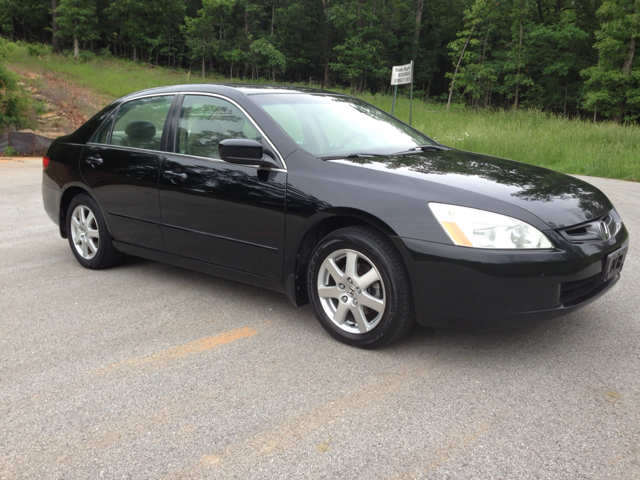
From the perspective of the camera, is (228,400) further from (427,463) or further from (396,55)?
(396,55)

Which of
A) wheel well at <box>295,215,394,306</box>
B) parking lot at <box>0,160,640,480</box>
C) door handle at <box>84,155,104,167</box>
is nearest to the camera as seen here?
parking lot at <box>0,160,640,480</box>

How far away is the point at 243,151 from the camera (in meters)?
3.51

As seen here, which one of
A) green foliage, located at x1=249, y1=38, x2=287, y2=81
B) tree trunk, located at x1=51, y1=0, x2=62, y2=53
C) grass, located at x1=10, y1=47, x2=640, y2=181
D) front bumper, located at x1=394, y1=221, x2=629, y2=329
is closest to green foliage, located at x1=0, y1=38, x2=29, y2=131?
grass, located at x1=10, y1=47, x2=640, y2=181

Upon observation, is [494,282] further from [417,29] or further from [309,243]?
[417,29]

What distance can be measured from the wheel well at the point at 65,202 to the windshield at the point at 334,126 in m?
2.15

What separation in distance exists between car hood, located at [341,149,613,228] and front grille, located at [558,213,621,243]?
0.11ft

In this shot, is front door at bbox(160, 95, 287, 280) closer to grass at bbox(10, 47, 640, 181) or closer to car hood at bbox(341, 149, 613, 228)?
car hood at bbox(341, 149, 613, 228)

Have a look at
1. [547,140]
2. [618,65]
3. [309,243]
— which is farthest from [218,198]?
[618,65]

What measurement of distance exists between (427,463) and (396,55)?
6565 cm

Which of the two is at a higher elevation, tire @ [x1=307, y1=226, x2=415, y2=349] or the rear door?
the rear door

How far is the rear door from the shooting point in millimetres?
4305

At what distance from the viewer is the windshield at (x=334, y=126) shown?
3.83 meters

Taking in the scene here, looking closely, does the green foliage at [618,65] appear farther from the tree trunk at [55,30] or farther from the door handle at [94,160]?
the tree trunk at [55,30]

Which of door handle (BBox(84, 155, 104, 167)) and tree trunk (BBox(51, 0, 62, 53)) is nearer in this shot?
door handle (BBox(84, 155, 104, 167))
